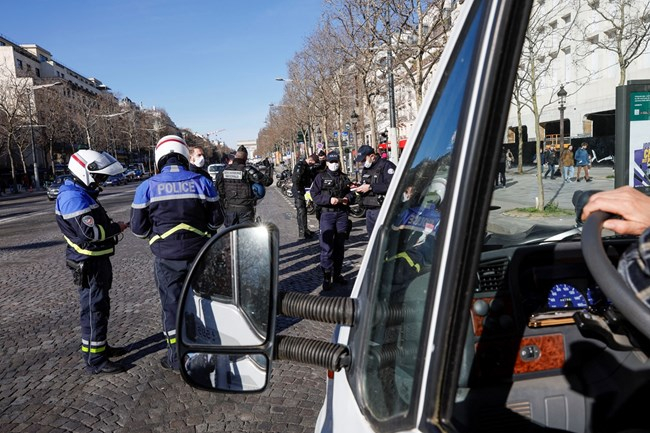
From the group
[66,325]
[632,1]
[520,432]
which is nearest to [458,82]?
[520,432]

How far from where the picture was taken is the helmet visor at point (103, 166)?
397cm

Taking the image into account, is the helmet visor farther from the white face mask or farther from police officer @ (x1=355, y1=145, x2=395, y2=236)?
police officer @ (x1=355, y1=145, x2=395, y2=236)

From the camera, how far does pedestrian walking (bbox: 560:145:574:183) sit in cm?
182

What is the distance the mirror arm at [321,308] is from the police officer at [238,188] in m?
6.03

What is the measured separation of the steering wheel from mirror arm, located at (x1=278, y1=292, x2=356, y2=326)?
53cm

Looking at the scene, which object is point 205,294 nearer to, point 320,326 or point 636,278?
point 636,278

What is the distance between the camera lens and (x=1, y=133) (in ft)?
137

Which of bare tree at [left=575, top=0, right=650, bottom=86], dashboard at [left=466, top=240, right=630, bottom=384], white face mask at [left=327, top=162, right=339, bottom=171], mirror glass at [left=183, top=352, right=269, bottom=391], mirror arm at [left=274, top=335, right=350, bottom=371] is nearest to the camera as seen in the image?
mirror arm at [left=274, top=335, right=350, bottom=371]

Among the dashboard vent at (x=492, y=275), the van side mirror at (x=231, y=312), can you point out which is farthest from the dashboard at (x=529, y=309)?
the van side mirror at (x=231, y=312)

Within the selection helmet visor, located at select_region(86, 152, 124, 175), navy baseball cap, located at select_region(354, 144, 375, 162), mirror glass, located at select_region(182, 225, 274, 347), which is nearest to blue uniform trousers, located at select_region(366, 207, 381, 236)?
navy baseball cap, located at select_region(354, 144, 375, 162)

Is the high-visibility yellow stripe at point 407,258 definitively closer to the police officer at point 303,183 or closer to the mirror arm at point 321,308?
the mirror arm at point 321,308

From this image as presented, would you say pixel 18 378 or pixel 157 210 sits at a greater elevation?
pixel 157 210

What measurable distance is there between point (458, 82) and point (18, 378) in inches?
177

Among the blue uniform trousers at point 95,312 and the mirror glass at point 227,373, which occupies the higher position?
the mirror glass at point 227,373
